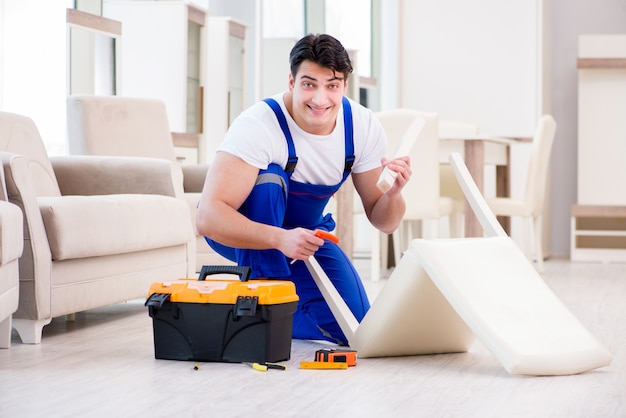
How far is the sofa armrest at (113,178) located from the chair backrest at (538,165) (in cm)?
261

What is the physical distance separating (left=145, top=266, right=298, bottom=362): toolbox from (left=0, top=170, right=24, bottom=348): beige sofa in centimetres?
36

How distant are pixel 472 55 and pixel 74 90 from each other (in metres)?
3.25

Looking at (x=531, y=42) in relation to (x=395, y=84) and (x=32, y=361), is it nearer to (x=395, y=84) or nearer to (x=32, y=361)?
(x=395, y=84)

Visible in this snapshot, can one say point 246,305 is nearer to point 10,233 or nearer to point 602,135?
point 10,233

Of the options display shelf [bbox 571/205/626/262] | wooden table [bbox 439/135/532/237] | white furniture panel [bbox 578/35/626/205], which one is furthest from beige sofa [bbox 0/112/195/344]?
white furniture panel [bbox 578/35/626/205]

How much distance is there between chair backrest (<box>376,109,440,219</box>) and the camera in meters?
5.13

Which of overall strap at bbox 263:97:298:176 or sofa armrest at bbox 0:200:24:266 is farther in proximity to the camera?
overall strap at bbox 263:97:298:176

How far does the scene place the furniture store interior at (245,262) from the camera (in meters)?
2.25

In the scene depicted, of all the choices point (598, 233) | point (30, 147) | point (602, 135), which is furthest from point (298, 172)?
point (602, 135)

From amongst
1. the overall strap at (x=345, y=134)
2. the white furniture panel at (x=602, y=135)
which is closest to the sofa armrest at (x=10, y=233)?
the overall strap at (x=345, y=134)

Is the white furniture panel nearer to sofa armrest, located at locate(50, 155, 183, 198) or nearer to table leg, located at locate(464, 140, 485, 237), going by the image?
table leg, located at locate(464, 140, 485, 237)

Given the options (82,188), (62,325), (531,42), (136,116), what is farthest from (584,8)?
(62,325)

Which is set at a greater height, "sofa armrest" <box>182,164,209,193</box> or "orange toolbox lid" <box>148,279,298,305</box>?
"sofa armrest" <box>182,164,209,193</box>

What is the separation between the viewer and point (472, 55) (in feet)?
23.3
